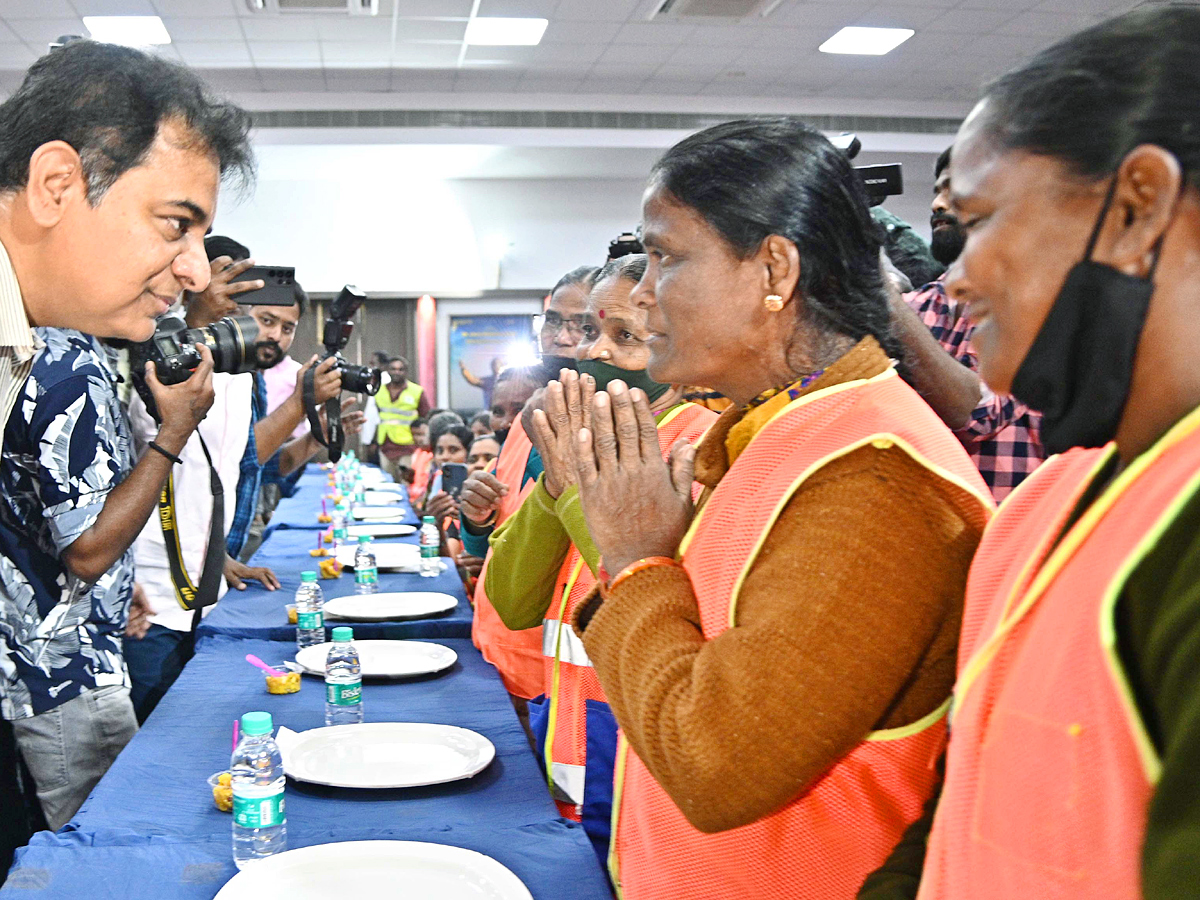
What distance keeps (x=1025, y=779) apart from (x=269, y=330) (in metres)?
3.02

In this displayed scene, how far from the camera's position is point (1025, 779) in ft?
1.96

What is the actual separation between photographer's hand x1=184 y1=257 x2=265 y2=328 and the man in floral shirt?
751 mm

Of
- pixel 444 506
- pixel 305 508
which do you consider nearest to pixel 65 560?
pixel 444 506

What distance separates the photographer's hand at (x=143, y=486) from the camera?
167 cm

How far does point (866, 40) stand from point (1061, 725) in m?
7.12

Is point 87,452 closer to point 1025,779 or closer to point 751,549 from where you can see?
point 751,549

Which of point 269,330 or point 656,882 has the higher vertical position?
point 269,330

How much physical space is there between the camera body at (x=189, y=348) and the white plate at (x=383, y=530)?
193 cm

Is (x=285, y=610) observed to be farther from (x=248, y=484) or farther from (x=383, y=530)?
(x=383, y=530)

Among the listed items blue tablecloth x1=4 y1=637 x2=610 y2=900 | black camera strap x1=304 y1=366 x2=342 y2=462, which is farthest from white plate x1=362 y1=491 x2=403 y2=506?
blue tablecloth x1=4 y1=637 x2=610 y2=900

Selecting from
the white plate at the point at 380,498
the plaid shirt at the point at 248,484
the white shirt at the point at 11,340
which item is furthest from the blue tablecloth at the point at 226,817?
the white plate at the point at 380,498

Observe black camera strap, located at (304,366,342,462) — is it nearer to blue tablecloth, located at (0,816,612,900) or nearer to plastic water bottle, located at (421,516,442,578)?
plastic water bottle, located at (421,516,442,578)

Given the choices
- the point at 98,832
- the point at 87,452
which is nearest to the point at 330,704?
the point at 98,832

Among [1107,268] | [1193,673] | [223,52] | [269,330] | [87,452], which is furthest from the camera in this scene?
[223,52]
